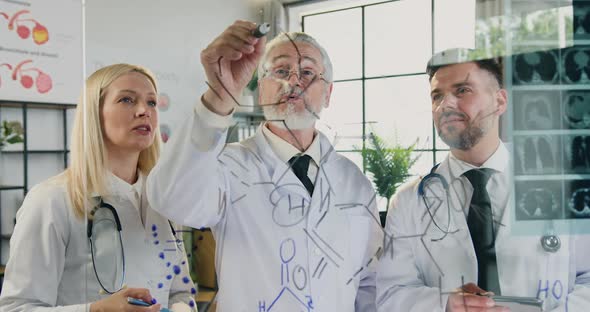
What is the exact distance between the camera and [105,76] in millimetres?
633

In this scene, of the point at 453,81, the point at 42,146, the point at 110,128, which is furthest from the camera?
the point at 42,146

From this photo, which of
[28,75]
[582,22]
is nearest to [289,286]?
[582,22]

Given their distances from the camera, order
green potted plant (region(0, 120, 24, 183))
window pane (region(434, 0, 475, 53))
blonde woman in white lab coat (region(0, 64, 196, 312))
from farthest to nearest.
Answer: green potted plant (region(0, 120, 24, 183))
blonde woman in white lab coat (region(0, 64, 196, 312))
window pane (region(434, 0, 475, 53))

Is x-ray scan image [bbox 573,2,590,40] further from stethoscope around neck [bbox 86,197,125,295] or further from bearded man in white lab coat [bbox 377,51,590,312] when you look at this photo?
stethoscope around neck [bbox 86,197,125,295]

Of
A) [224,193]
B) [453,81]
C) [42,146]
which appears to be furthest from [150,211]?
[453,81]

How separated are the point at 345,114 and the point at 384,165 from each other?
7 centimetres

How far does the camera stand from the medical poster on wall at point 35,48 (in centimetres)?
72

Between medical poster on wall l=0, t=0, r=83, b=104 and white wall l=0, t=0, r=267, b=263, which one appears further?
medical poster on wall l=0, t=0, r=83, b=104

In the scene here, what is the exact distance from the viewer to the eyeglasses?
531 mm

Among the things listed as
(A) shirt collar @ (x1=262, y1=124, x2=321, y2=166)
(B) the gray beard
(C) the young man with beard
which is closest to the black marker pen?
(C) the young man with beard

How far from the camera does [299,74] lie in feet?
1.74

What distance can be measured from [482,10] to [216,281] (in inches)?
15.8

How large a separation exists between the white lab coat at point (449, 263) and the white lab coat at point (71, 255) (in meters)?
0.24

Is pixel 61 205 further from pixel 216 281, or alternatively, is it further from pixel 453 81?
pixel 453 81
